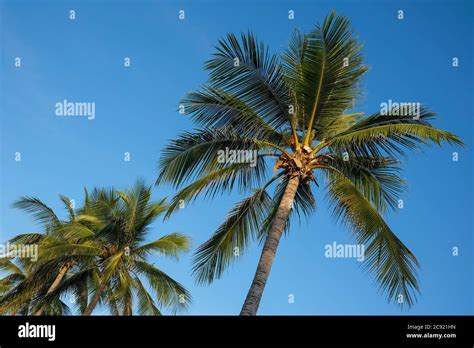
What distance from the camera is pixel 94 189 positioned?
22.3 metres

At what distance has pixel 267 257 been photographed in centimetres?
1029

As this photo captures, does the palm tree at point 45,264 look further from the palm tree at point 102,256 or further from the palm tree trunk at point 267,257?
the palm tree trunk at point 267,257

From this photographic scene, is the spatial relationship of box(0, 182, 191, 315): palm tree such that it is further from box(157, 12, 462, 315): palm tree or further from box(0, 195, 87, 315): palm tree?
box(157, 12, 462, 315): palm tree

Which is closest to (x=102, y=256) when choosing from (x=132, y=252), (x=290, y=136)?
(x=132, y=252)

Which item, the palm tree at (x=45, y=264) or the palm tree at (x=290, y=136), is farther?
the palm tree at (x=45, y=264)

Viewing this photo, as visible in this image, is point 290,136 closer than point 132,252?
Yes

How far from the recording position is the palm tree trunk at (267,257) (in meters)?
9.42

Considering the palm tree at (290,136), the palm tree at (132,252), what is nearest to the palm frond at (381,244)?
the palm tree at (290,136)

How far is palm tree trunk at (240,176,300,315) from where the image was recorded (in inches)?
371

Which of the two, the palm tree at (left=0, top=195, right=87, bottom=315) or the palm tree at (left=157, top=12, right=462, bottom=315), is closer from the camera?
the palm tree at (left=157, top=12, right=462, bottom=315)

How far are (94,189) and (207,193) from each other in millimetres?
11392

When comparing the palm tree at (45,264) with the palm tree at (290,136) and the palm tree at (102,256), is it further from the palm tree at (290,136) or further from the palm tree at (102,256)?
the palm tree at (290,136)

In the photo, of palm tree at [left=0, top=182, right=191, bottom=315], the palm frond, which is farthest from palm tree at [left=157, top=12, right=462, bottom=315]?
palm tree at [left=0, top=182, right=191, bottom=315]

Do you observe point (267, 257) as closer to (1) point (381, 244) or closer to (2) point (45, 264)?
(1) point (381, 244)
